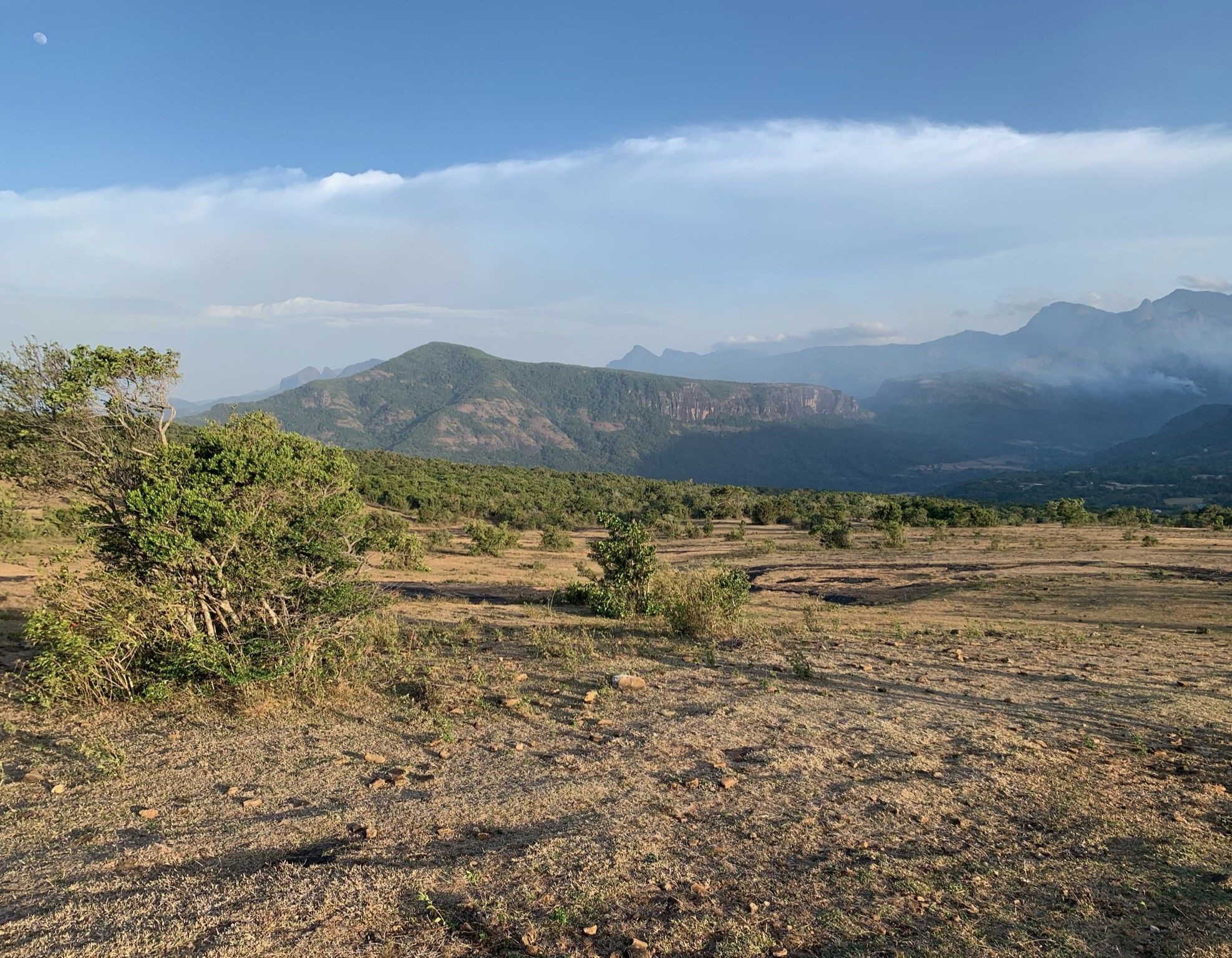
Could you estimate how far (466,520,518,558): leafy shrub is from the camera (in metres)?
32.8

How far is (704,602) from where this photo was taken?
1356 centimetres

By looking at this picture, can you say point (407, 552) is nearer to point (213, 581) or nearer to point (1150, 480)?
point (213, 581)

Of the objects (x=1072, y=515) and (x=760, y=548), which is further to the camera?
(x=1072, y=515)

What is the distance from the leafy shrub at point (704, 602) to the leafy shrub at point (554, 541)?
71.4 feet

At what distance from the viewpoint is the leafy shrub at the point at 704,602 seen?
13.4 metres

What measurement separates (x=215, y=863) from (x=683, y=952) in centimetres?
Result: 347

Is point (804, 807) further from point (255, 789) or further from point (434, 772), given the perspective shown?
point (255, 789)

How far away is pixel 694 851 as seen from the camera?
17.3 ft

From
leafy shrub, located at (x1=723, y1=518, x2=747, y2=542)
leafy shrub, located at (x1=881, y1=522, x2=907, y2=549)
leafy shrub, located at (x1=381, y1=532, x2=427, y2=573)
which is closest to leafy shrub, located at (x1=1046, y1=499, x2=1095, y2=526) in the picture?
leafy shrub, located at (x1=881, y1=522, x2=907, y2=549)

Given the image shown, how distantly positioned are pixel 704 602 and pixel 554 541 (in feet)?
79.1

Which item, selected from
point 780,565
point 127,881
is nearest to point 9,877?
point 127,881

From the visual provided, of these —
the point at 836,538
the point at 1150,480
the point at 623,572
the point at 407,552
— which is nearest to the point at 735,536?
the point at 836,538

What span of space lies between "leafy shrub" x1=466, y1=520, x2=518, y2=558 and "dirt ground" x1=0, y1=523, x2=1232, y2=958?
21.0 m

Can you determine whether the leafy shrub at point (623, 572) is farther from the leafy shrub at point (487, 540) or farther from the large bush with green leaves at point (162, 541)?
the leafy shrub at point (487, 540)
